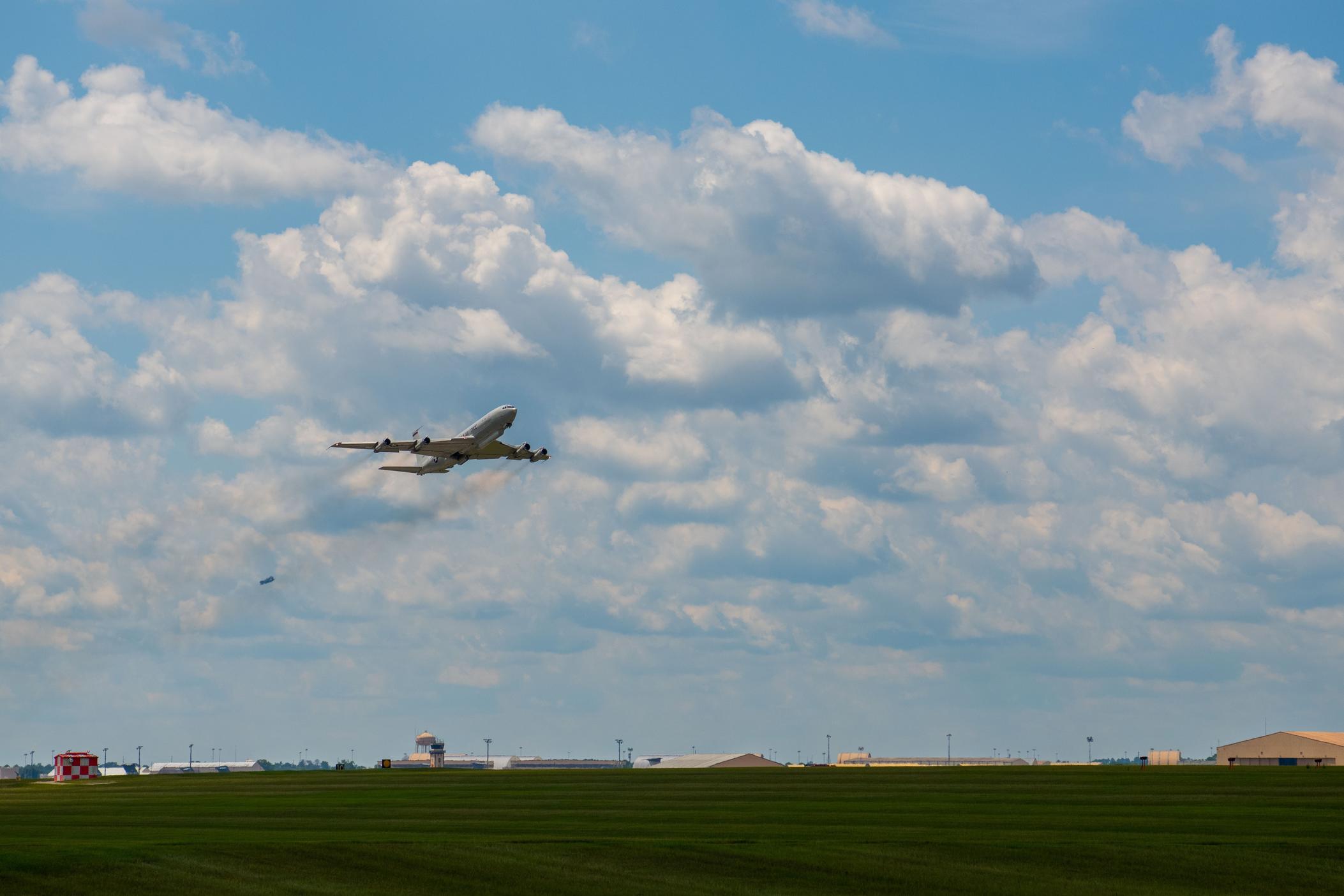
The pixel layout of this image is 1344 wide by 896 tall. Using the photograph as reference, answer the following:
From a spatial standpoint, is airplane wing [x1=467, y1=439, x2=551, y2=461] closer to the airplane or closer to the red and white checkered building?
the airplane

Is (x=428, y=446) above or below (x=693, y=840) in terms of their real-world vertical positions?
above

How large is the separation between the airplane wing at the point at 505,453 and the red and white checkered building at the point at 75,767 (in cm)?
7015

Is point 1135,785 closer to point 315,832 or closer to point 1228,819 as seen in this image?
point 1228,819

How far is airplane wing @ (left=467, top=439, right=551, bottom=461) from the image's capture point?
131250mm

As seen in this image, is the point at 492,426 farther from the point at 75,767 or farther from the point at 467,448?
the point at 75,767

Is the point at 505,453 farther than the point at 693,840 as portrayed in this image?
Yes

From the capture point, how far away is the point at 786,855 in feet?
210

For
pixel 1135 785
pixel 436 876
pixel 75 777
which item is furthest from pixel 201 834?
pixel 75 777

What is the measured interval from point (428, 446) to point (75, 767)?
72004 mm

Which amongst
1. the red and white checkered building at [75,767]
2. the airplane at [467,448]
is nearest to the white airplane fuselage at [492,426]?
the airplane at [467,448]

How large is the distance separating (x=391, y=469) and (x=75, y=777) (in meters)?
63.7

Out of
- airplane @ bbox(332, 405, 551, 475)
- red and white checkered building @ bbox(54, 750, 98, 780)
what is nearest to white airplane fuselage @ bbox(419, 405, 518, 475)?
airplane @ bbox(332, 405, 551, 475)

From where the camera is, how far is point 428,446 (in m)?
128

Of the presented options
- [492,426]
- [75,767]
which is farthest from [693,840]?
[75,767]
